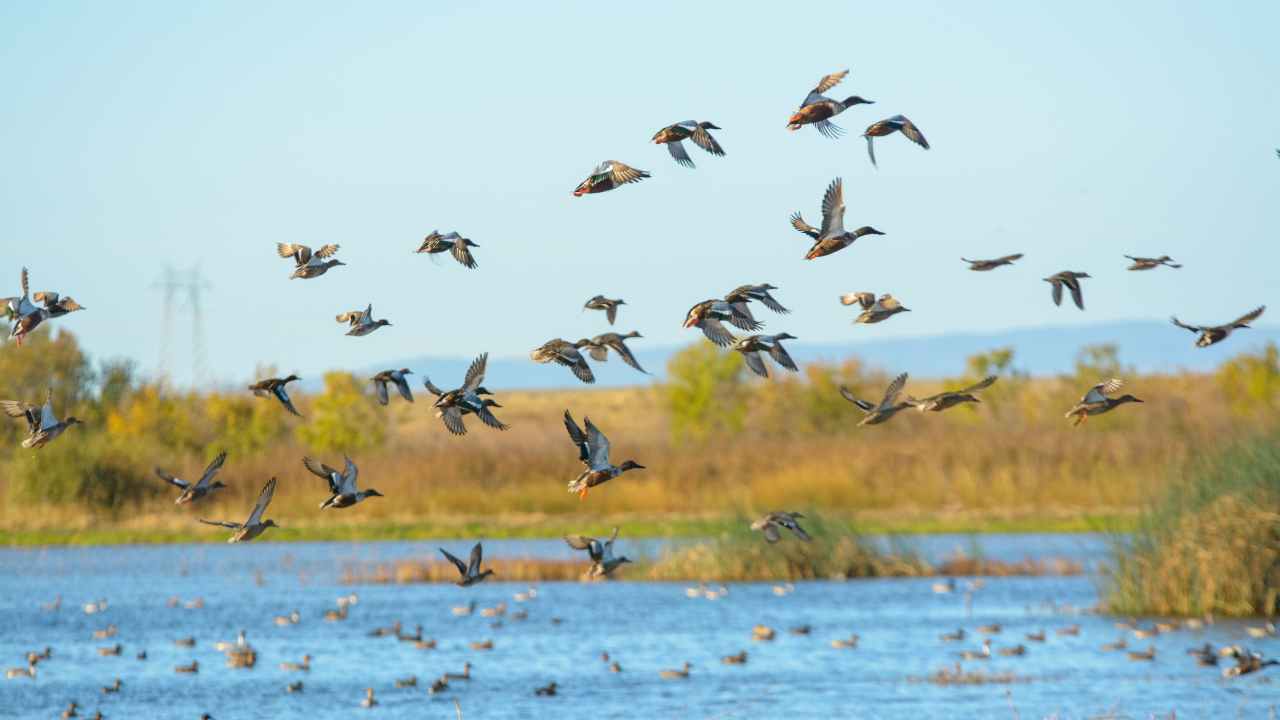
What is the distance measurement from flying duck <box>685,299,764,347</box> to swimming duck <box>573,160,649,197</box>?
1206 millimetres

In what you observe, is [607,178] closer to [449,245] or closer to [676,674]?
[449,245]

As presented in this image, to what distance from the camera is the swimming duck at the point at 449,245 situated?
54.3 feet

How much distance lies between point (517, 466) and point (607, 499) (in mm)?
4010

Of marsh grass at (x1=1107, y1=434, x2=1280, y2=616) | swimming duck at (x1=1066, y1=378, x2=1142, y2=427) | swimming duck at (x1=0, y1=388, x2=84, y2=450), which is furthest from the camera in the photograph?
marsh grass at (x1=1107, y1=434, x2=1280, y2=616)

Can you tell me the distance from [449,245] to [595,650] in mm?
20571

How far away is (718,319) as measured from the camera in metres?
16.1

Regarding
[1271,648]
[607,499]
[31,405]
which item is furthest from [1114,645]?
[607,499]

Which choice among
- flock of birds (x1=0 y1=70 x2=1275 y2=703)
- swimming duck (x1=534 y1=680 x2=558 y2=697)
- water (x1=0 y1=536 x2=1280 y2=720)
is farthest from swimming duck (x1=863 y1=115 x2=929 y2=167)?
swimming duck (x1=534 y1=680 x2=558 y2=697)

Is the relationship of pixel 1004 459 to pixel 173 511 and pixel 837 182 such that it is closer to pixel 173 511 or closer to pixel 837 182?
pixel 173 511

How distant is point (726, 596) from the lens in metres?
43.7

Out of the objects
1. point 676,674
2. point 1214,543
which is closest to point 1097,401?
point 1214,543

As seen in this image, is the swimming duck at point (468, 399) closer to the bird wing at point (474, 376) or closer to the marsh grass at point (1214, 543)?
the bird wing at point (474, 376)

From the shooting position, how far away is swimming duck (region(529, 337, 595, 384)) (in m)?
16.0

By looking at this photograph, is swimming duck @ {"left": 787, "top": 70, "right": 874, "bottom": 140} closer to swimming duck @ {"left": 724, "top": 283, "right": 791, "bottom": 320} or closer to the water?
swimming duck @ {"left": 724, "top": 283, "right": 791, "bottom": 320}
